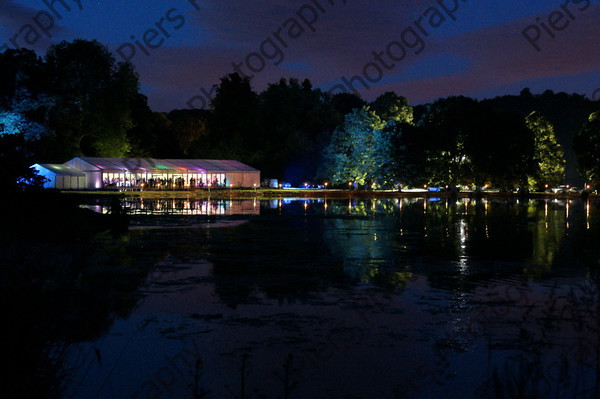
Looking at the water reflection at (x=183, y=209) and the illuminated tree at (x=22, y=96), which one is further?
the illuminated tree at (x=22, y=96)

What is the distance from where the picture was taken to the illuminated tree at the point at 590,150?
9175 centimetres

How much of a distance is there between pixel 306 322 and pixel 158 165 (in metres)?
78.4

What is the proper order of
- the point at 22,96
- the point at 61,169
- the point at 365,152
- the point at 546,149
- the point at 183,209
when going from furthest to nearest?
the point at 546,149
the point at 365,152
the point at 61,169
the point at 22,96
the point at 183,209

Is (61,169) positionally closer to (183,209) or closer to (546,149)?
(183,209)

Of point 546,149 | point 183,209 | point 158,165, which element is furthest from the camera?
point 546,149

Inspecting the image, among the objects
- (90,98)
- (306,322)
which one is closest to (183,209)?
(306,322)

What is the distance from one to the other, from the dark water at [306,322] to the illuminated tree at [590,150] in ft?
242

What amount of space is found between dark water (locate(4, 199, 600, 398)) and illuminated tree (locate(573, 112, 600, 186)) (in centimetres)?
7390

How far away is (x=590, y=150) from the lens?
92438 mm

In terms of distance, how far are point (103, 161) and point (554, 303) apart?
75.9m

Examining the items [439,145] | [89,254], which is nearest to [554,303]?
[89,254]

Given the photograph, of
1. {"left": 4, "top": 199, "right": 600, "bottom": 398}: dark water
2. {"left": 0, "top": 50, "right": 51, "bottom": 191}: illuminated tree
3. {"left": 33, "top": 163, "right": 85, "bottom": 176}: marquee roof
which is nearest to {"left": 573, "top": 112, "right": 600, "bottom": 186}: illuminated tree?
{"left": 33, "top": 163, "right": 85, "bottom": 176}: marquee roof

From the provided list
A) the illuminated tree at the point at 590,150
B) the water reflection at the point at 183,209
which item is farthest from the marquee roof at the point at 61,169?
the illuminated tree at the point at 590,150

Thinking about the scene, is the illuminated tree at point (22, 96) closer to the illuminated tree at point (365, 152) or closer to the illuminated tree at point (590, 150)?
the illuminated tree at point (365, 152)
